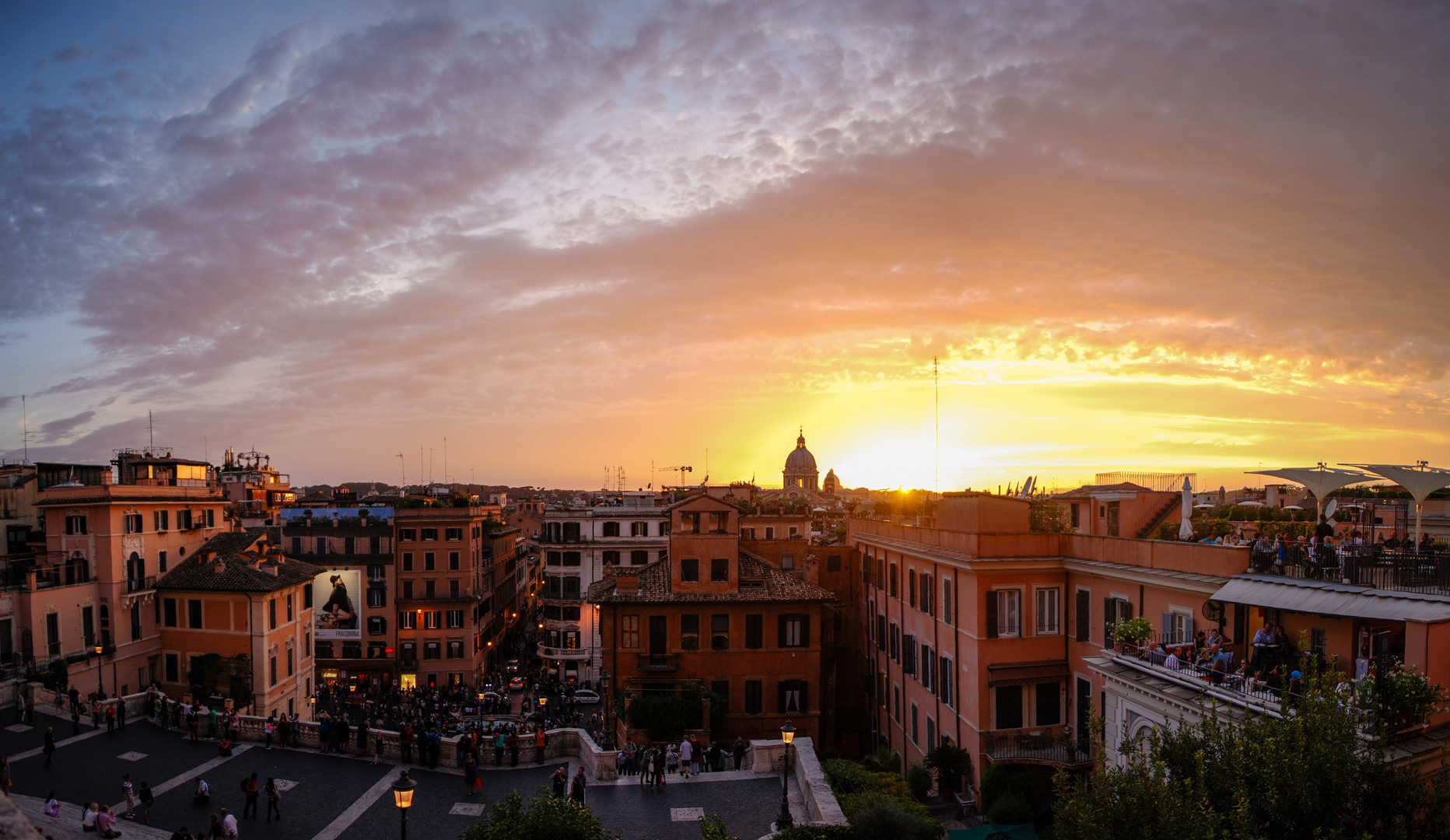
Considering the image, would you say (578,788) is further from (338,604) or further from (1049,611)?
(338,604)

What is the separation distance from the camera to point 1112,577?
26062mm

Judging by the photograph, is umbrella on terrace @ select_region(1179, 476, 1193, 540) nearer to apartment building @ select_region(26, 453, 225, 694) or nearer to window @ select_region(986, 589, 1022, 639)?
window @ select_region(986, 589, 1022, 639)

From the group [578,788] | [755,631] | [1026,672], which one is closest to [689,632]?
[755,631]

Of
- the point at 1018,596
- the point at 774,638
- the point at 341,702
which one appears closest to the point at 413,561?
the point at 341,702

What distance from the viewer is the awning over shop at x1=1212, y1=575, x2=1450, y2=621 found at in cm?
1541

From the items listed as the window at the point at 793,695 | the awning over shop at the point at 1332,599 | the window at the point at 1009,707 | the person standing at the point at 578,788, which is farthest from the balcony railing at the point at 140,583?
the awning over shop at the point at 1332,599

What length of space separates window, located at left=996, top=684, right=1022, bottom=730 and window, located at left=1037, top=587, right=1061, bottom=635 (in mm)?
2187

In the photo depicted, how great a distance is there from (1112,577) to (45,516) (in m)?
45.9

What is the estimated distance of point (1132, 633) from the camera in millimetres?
21703

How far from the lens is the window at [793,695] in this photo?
39.5m

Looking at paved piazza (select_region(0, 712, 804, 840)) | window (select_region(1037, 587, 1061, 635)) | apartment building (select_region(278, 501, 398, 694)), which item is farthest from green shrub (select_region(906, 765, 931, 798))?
apartment building (select_region(278, 501, 398, 694))

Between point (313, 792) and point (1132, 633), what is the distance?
23350mm

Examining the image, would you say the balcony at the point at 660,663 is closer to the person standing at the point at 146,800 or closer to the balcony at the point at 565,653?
the person standing at the point at 146,800

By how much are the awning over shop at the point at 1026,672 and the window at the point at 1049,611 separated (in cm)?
104
